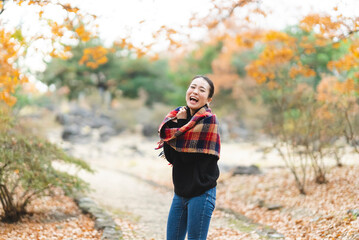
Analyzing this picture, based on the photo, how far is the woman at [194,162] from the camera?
2.17m

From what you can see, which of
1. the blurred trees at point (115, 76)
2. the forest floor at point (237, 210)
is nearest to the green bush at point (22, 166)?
the forest floor at point (237, 210)

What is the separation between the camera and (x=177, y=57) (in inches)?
1089

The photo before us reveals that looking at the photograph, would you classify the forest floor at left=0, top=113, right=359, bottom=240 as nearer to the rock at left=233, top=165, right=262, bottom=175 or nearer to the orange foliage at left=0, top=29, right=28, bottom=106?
the rock at left=233, top=165, right=262, bottom=175

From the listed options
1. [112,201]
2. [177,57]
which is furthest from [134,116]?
[112,201]

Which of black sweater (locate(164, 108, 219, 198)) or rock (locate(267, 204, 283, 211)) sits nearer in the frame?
black sweater (locate(164, 108, 219, 198))

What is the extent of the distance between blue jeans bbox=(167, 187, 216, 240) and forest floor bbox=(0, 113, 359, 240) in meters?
2.22

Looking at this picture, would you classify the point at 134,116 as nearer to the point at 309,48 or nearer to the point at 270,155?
the point at 270,155

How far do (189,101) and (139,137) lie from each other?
22.6 meters

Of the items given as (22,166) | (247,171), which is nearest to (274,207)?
(247,171)

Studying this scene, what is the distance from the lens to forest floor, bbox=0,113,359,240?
454 cm

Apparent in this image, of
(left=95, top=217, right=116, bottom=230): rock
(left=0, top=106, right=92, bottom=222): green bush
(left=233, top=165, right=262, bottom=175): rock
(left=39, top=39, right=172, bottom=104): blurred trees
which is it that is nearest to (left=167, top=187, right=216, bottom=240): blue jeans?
(left=95, top=217, right=116, bottom=230): rock

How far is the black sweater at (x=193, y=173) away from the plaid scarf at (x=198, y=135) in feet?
0.14

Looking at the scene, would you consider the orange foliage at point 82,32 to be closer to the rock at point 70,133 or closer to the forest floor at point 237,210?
the forest floor at point 237,210

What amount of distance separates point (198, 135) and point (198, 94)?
0.29m
